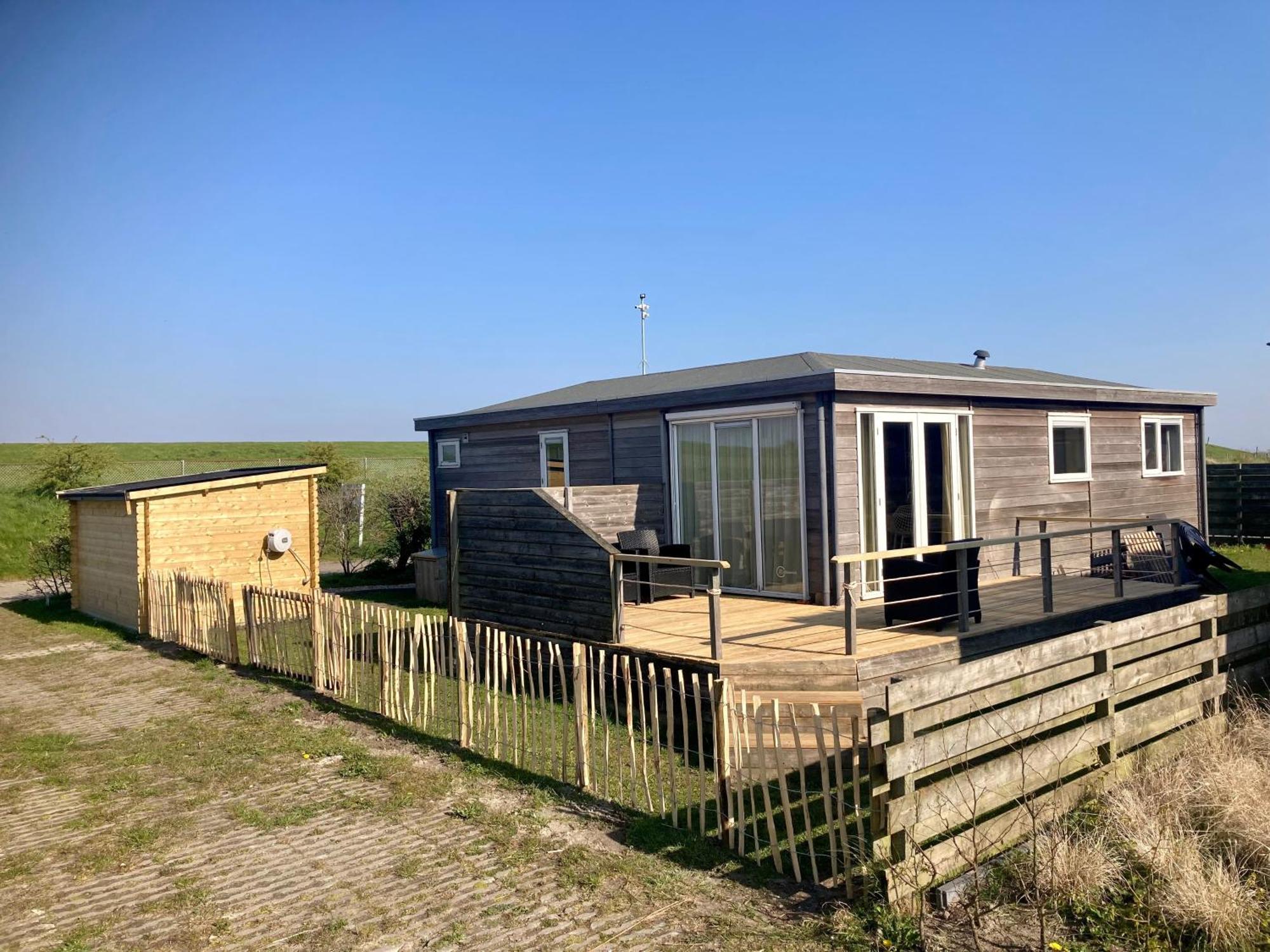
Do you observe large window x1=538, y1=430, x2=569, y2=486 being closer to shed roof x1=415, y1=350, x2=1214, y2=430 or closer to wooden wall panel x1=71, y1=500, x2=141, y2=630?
shed roof x1=415, y1=350, x2=1214, y2=430

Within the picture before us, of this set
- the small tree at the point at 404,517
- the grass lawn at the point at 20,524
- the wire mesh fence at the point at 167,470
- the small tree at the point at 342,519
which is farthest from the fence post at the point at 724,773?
the grass lawn at the point at 20,524

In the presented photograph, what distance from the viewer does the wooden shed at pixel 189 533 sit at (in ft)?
46.5

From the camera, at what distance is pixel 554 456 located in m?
14.3

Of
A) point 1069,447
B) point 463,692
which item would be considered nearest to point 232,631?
point 463,692

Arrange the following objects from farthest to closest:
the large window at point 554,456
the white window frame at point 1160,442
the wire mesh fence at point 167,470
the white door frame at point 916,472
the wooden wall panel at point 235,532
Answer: the wire mesh fence at point 167,470
the white window frame at point 1160,442
the wooden wall panel at point 235,532
the large window at point 554,456
the white door frame at point 916,472

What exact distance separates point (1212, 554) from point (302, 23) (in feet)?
50.3

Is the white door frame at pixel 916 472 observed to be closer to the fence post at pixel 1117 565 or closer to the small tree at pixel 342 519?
the fence post at pixel 1117 565

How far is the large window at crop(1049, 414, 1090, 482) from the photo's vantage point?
13.3m

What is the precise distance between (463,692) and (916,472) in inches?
251

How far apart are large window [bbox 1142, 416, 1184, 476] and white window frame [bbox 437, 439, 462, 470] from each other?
11.5 metres

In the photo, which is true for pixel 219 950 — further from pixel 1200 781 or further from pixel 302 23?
pixel 302 23

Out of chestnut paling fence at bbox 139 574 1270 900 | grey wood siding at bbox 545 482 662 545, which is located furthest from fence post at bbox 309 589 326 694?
grey wood siding at bbox 545 482 662 545

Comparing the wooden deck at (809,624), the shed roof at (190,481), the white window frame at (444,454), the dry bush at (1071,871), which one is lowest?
the dry bush at (1071,871)

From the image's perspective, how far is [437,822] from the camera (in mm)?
5789
